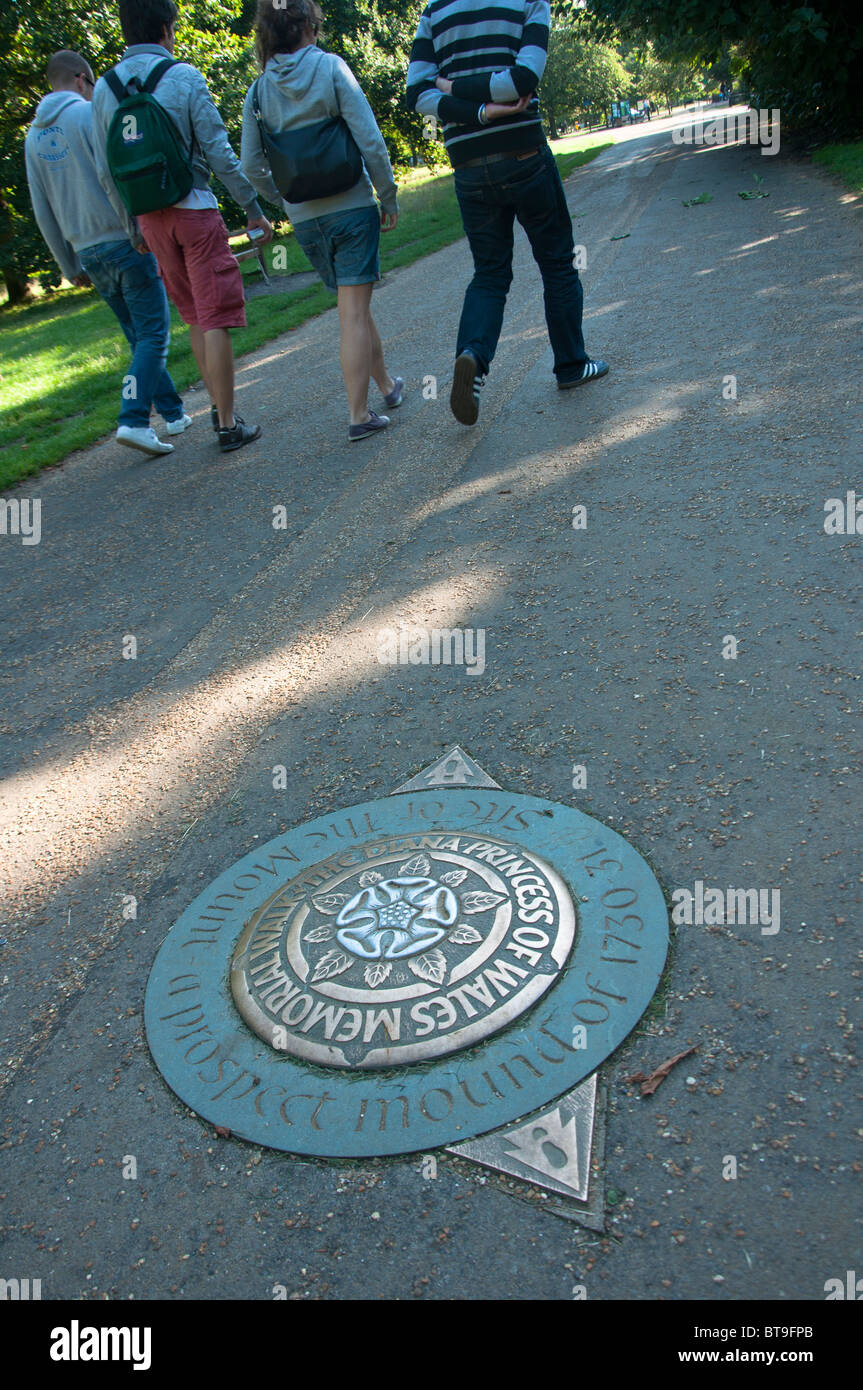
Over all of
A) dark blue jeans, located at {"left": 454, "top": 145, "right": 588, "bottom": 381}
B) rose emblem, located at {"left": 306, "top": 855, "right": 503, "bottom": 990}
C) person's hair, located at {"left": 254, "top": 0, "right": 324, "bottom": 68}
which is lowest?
rose emblem, located at {"left": 306, "top": 855, "right": 503, "bottom": 990}

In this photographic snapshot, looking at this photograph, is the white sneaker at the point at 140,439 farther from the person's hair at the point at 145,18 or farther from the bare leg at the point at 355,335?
the person's hair at the point at 145,18

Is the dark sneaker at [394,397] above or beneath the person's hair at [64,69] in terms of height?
beneath

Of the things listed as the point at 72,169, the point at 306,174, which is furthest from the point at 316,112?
the point at 72,169

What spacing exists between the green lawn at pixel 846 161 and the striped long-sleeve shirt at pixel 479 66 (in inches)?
278

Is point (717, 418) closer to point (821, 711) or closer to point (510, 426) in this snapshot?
point (510, 426)

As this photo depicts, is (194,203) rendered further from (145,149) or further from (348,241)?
(348,241)

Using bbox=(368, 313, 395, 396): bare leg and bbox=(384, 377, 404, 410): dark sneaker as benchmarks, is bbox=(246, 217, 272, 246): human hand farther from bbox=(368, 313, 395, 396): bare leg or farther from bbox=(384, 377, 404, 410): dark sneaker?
bbox=(384, 377, 404, 410): dark sneaker

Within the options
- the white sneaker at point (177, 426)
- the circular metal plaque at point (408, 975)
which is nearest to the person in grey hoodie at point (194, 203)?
the white sneaker at point (177, 426)

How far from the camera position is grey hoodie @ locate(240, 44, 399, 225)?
17.9 feet

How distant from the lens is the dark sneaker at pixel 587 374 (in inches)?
241

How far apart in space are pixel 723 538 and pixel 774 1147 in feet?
8.63

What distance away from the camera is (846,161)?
41.4 ft

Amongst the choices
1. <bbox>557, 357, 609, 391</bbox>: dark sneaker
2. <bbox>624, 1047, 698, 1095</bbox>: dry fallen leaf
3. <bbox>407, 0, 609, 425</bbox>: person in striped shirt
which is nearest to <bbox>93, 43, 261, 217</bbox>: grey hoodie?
<bbox>407, 0, 609, 425</bbox>: person in striped shirt
